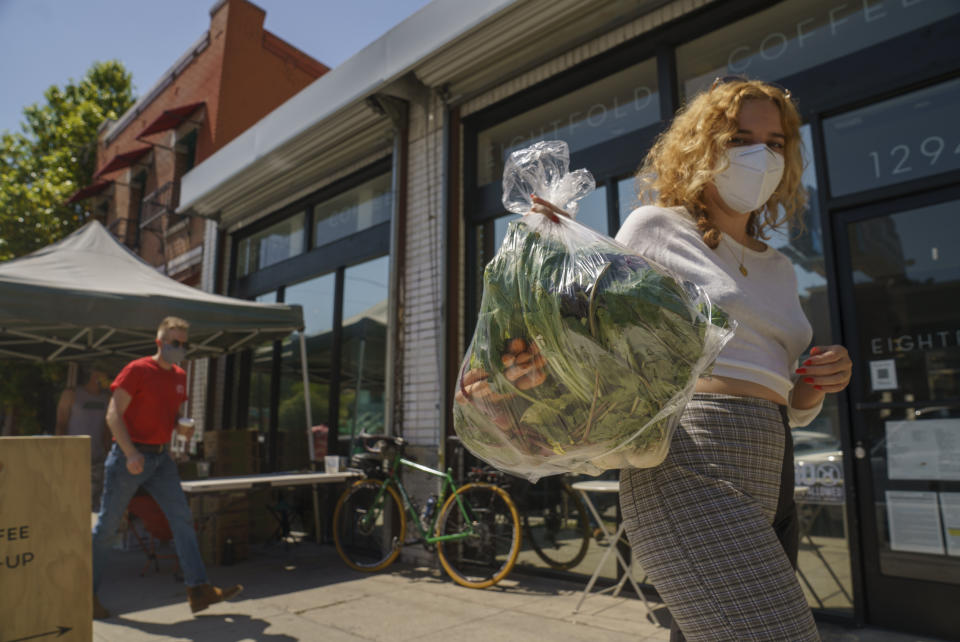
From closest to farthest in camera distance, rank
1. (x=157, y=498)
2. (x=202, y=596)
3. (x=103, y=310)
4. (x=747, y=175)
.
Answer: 1. (x=747, y=175)
2. (x=202, y=596)
3. (x=157, y=498)
4. (x=103, y=310)

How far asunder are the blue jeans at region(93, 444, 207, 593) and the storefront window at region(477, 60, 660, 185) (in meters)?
3.42

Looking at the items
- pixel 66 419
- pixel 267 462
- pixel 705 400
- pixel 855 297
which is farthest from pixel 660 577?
pixel 66 419

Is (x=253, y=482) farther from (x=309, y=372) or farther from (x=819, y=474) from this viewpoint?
(x=819, y=474)

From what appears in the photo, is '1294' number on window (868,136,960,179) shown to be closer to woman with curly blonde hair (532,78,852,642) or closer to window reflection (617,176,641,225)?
window reflection (617,176,641,225)

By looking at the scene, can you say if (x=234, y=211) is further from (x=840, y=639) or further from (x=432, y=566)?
(x=840, y=639)

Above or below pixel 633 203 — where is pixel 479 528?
below

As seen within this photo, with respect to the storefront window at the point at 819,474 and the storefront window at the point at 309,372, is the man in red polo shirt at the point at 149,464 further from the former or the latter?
the storefront window at the point at 819,474

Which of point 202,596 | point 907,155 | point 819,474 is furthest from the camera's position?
point 202,596

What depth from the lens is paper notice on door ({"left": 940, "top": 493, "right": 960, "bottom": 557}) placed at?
3.46 m

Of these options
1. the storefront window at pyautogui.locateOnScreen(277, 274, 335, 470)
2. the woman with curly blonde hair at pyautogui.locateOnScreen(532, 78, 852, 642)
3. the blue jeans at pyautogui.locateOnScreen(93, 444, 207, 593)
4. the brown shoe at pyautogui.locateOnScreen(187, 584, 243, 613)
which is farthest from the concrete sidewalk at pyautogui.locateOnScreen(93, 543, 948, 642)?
the woman with curly blonde hair at pyautogui.locateOnScreen(532, 78, 852, 642)

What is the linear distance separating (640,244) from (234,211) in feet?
30.6

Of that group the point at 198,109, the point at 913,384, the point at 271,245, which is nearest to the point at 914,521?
the point at 913,384

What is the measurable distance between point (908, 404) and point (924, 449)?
0.84 feet

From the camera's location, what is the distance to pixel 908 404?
3.69 metres
